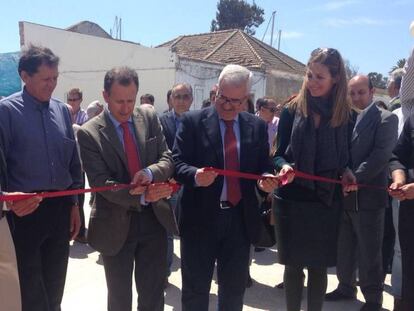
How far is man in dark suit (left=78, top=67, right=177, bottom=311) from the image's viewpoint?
105 inches

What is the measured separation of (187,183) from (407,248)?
5.33ft

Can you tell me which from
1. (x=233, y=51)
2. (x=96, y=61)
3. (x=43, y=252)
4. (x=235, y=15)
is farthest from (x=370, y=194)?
(x=235, y=15)

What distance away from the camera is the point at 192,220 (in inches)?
113

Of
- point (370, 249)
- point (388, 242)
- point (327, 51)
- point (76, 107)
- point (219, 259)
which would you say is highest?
point (327, 51)

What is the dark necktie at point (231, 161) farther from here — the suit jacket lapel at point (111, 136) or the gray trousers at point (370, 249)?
the gray trousers at point (370, 249)

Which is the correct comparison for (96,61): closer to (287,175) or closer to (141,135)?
(141,135)

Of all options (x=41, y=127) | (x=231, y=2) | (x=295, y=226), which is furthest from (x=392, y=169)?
(x=231, y=2)

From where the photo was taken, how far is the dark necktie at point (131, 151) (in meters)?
2.76

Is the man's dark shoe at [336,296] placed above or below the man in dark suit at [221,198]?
below

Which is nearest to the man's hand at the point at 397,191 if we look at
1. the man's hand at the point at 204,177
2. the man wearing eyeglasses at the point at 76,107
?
the man's hand at the point at 204,177

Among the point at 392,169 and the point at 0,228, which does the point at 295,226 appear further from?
the point at 0,228

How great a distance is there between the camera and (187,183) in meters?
2.79

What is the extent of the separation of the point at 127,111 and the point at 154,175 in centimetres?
44

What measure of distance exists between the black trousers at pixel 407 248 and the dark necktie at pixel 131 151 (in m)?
1.88
